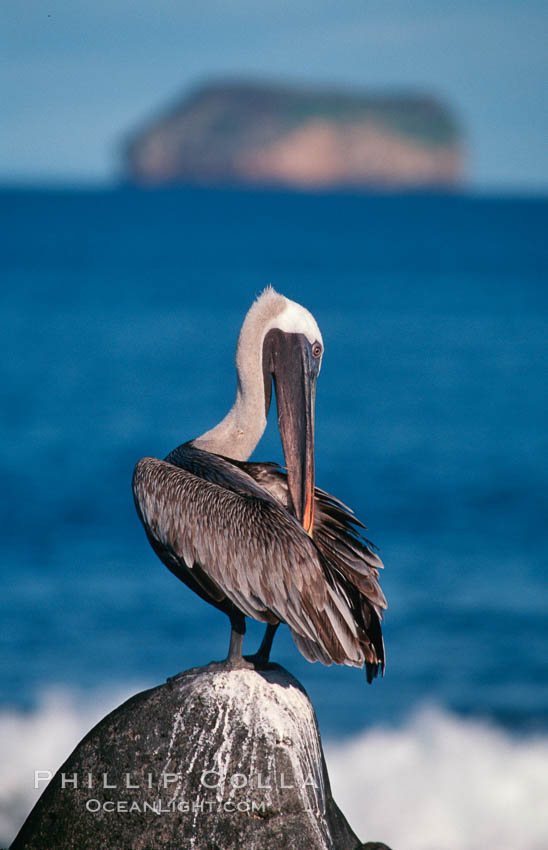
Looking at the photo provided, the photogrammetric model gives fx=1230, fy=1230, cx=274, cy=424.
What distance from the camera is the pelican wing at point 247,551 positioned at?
17.3ft

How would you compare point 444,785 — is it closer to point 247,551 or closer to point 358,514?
point 247,551

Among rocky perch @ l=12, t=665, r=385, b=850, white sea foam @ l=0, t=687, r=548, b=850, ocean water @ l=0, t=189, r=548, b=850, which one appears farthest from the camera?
ocean water @ l=0, t=189, r=548, b=850

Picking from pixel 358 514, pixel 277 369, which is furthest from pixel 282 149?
pixel 277 369

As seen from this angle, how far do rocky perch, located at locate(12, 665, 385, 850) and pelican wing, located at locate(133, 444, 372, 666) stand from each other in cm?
32

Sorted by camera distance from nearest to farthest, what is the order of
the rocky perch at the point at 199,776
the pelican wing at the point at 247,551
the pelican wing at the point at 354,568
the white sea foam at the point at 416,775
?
the rocky perch at the point at 199,776 → the pelican wing at the point at 247,551 → the pelican wing at the point at 354,568 → the white sea foam at the point at 416,775

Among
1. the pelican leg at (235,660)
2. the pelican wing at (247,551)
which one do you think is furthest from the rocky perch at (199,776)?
the pelican wing at (247,551)

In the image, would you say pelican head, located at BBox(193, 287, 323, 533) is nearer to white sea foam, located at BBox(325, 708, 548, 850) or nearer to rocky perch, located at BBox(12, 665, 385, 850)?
rocky perch, located at BBox(12, 665, 385, 850)

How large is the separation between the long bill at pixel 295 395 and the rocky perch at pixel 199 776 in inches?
40.3

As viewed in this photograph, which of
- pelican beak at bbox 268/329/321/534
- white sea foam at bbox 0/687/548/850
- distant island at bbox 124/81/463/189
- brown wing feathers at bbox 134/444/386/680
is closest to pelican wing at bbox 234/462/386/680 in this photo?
brown wing feathers at bbox 134/444/386/680

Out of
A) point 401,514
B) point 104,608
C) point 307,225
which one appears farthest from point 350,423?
point 307,225

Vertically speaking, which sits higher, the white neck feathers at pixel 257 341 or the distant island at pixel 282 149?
the distant island at pixel 282 149

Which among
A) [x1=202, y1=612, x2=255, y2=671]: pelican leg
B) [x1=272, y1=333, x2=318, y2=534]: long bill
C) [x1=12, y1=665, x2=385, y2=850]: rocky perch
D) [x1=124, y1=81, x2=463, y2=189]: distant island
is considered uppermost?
[x1=124, y1=81, x2=463, y2=189]: distant island

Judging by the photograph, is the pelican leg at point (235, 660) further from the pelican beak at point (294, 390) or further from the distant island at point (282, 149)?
the distant island at point (282, 149)

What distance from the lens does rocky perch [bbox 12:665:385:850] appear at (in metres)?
5.14
